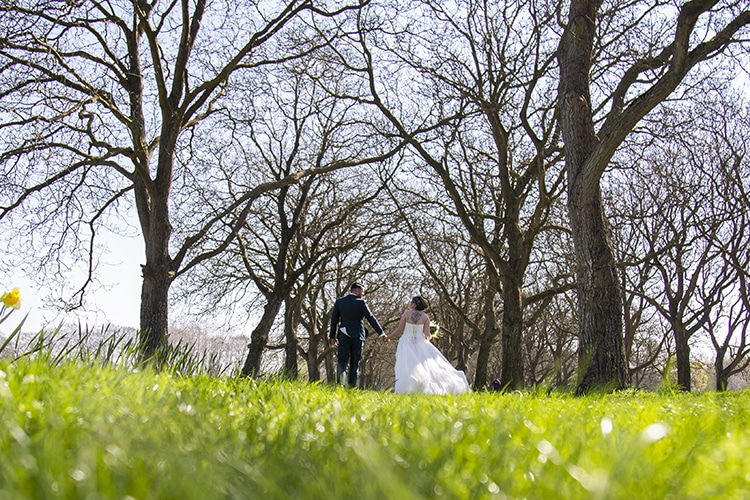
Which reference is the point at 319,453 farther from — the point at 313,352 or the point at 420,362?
the point at 313,352

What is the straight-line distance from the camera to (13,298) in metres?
3.21

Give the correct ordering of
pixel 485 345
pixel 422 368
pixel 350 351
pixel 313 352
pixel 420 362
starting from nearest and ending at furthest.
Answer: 1. pixel 422 368
2. pixel 420 362
3. pixel 350 351
4. pixel 485 345
5. pixel 313 352

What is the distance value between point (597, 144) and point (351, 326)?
6.62 metres

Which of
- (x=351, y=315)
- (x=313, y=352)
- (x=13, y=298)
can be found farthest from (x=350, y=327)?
(x=313, y=352)

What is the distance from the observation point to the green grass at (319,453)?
1232 mm

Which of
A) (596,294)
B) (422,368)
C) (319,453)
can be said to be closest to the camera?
(319,453)

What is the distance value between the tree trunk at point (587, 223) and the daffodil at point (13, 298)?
722 centimetres

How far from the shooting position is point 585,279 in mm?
9859

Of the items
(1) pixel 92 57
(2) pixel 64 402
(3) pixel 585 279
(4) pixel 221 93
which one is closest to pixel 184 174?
(4) pixel 221 93

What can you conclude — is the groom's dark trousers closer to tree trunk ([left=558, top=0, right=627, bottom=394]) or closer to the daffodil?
tree trunk ([left=558, top=0, right=627, bottom=394])

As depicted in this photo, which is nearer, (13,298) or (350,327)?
(13,298)

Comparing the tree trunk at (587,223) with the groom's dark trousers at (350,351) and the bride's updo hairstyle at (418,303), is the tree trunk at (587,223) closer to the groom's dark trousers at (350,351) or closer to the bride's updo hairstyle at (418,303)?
the bride's updo hairstyle at (418,303)

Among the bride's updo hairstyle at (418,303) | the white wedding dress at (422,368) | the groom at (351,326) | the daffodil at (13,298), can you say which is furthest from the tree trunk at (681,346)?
the daffodil at (13,298)

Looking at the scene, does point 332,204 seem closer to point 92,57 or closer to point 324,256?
point 324,256
